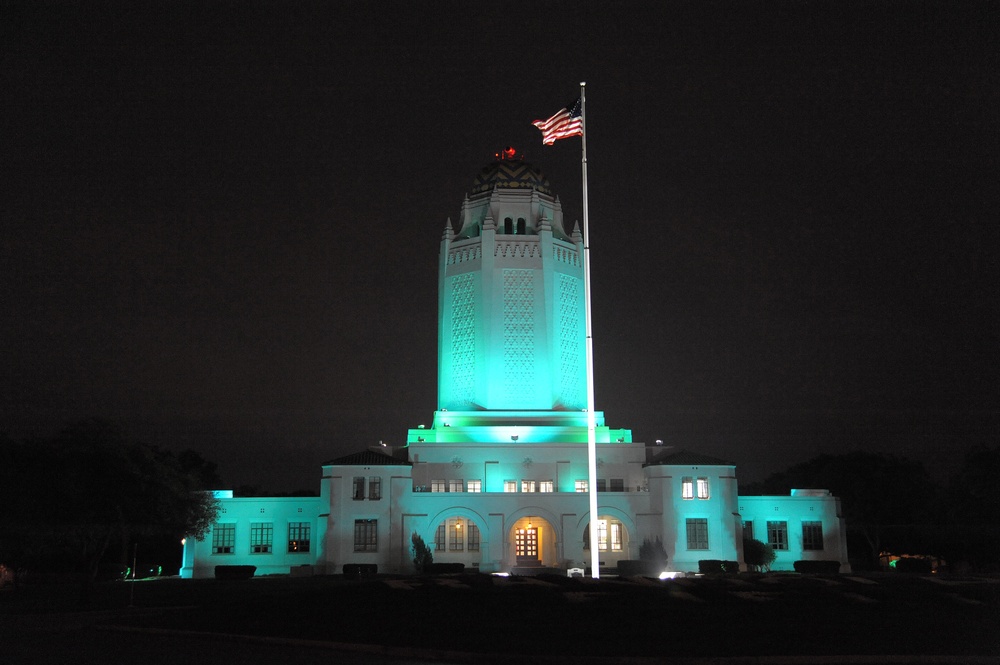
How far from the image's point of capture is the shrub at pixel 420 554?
170ft

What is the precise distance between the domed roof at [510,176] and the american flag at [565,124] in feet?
70.9

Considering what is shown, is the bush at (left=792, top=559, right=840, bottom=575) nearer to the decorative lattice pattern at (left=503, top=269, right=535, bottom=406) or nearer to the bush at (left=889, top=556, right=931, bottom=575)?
the bush at (left=889, top=556, right=931, bottom=575)

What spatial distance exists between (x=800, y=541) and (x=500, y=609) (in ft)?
115

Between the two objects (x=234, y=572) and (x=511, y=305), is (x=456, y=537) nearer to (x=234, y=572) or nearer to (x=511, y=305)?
(x=234, y=572)

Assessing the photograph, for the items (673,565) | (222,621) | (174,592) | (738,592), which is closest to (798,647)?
(738,592)

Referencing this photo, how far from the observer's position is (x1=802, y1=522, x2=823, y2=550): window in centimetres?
5794

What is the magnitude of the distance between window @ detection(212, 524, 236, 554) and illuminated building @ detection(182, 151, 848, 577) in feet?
0.24

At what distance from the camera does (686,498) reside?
182 feet

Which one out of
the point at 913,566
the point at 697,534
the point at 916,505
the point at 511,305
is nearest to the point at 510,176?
the point at 511,305

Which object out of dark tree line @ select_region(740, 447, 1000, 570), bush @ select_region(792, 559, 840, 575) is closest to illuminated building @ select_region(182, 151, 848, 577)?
bush @ select_region(792, 559, 840, 575)

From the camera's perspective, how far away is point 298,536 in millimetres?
57188

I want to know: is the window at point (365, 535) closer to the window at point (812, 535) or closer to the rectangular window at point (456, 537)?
the rectangular window at point (456, 537)

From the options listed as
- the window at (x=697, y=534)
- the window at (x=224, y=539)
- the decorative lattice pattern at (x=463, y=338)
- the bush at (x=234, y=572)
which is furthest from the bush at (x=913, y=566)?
the window at (x=224, y=539)

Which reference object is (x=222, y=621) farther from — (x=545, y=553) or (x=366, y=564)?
(x=545, y=553)
